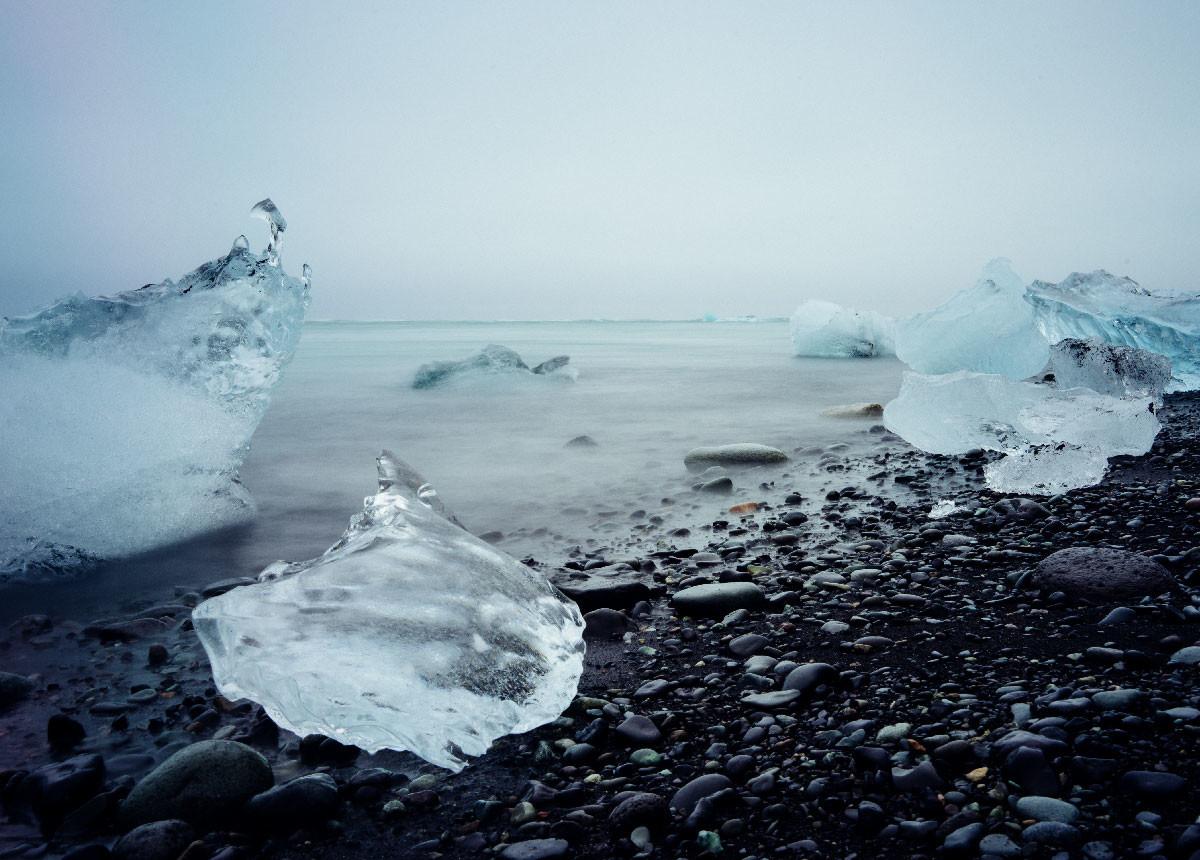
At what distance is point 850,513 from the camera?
4.04m

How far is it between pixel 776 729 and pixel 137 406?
12.2ft

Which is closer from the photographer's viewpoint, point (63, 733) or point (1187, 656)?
point (1187, 656)

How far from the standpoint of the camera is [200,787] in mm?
1696

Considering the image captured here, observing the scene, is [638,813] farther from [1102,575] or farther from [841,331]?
[841,331]

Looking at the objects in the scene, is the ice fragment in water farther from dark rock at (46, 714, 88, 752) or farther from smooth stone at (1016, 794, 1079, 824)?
smooth stone at (1016, 794, 1079, 824)

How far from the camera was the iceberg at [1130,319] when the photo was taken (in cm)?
821

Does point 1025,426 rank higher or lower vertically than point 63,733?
higher

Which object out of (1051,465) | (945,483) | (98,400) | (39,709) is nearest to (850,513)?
(945,483)

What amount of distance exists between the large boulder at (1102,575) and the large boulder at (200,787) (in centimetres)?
251

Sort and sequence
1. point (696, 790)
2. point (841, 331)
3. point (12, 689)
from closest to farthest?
point (696, 790) → point (12, 689) → point (841, 331)

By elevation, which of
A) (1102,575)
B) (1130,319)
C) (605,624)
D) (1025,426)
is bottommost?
(605,624)

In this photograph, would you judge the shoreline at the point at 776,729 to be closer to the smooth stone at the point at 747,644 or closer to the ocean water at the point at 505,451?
the smooth stone at the point at 747,644

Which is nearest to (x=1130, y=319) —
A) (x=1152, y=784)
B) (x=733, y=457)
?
(x=733, y=457)

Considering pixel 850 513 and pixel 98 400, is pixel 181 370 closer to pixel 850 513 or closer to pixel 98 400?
pixel 98 400
